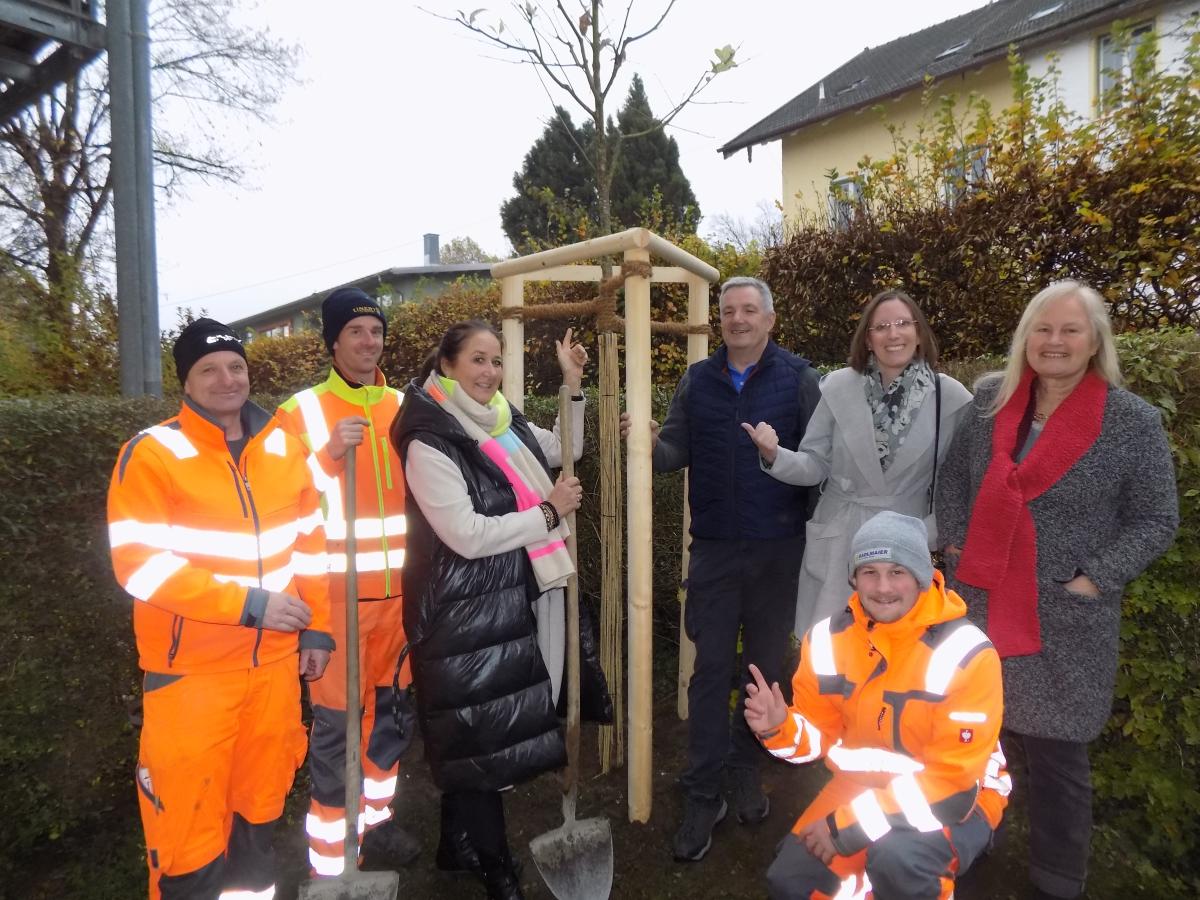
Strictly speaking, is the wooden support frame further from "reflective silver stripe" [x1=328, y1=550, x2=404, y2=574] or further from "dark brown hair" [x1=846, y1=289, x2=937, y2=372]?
"reflective silver stripe" [x1=328, y1=550, x2=404, y2=574]

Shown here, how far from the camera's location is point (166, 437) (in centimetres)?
218

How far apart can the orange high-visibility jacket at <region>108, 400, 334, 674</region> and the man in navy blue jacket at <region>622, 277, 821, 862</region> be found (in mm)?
1315

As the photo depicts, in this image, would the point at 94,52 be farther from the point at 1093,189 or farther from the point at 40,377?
the point at 1093,189

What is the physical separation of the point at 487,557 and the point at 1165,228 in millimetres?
3493

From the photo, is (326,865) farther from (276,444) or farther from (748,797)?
(748,797)

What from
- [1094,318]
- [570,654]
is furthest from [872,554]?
[570,654]

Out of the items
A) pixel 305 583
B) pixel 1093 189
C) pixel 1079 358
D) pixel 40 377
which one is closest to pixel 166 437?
pixel 305 583

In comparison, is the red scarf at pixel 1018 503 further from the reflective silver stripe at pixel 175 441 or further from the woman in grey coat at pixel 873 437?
the reflective silver stripe at pixel 175 441

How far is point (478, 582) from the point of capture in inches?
98.3

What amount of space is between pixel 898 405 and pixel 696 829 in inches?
72.0

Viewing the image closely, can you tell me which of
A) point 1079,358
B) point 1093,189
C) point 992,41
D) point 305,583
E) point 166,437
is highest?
point 992,41

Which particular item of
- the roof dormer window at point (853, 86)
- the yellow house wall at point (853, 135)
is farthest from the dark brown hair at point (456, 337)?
the roof dormer window at point (853, 86)

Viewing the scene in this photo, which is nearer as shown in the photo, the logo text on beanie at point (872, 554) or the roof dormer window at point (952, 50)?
the logo text on beanie at point (872, 554)

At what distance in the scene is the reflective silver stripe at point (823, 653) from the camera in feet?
7.47
